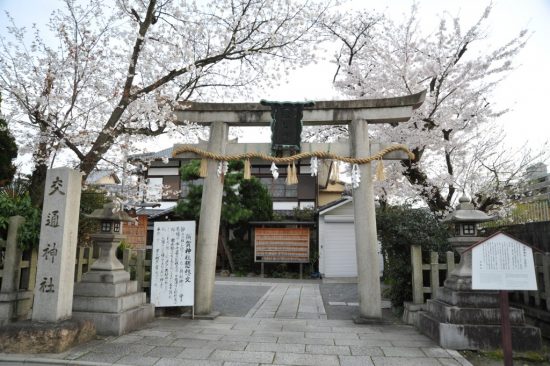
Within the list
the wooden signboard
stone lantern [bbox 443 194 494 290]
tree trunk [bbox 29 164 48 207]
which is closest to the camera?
stone lantern [bbox 443 194 494 290]

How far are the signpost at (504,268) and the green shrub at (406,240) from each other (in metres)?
3.75

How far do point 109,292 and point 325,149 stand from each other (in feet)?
17.2

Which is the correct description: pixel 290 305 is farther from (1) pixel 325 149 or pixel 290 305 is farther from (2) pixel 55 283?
(2) pixel 55 283

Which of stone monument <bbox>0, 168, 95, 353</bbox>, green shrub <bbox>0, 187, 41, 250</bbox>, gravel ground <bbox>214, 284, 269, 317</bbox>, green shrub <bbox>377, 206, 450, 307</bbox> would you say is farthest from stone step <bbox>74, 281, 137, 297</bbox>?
green shrub <bbox>377, 206, 450, 307</bbox>

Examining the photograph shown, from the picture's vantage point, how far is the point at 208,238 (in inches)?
321

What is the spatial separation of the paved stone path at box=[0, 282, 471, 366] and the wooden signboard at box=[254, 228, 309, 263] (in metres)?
11.2

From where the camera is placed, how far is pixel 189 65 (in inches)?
308

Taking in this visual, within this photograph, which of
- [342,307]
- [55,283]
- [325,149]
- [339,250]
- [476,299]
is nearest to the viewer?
[55,283]

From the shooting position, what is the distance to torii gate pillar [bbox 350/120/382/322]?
768cm

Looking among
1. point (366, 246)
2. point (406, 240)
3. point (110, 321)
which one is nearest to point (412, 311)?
point (406, 240)

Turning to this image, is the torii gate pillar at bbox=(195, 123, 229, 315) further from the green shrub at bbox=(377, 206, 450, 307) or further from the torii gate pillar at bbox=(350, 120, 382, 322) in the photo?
the green shrub at bbox=(377, 206, 450, 307)

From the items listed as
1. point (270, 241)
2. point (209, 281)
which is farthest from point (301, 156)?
point (270, 241)

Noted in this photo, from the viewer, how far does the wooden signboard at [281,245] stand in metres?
19.3

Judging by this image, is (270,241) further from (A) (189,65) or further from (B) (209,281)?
(A) (189,65)
